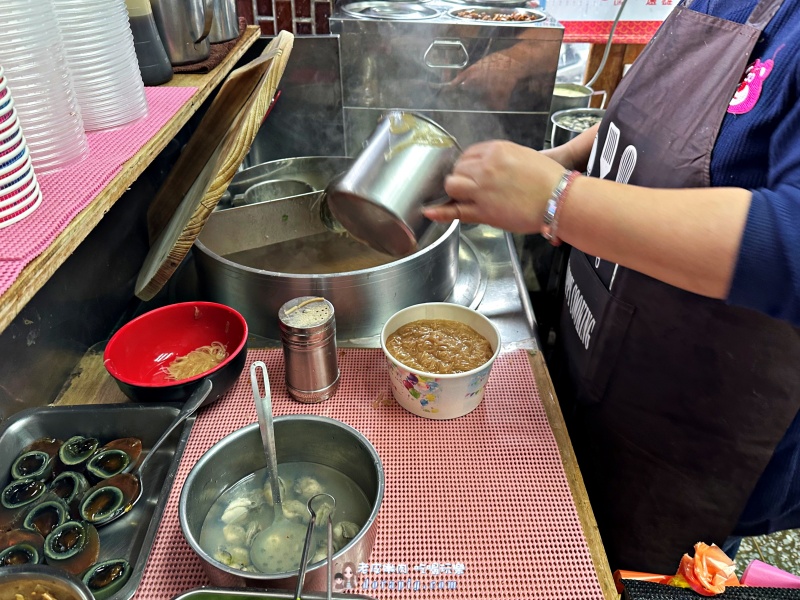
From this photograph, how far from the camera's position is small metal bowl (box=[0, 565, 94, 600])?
0.78 metres

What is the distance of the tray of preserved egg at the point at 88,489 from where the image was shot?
905mm

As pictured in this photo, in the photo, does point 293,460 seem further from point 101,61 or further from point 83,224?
point 101,61

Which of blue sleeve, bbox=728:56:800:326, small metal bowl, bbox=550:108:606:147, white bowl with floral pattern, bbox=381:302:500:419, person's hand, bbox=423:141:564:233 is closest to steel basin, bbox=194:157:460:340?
white bowl with floral pattern, bbox=381:302:500:419

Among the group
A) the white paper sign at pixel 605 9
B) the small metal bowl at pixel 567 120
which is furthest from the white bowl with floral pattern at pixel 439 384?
the white paper sign at pixel 605 9

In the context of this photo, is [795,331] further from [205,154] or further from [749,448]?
[205,154]

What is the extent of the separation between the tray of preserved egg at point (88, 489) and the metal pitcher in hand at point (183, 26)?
101 cm

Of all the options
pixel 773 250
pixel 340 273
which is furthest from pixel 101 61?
pixel 773 250

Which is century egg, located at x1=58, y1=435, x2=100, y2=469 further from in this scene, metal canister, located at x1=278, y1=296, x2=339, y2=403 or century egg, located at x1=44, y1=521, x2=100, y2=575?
metal canister, located at x1=278, y1=296, x2=339, y2=403

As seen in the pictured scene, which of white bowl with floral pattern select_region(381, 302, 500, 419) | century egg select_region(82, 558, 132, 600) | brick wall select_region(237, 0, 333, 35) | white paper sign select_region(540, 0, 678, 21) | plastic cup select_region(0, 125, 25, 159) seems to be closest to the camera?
plastic cup select_region(0, 125, 25, 159)

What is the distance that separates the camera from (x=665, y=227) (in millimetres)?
843

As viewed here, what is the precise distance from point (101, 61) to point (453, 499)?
1.10 m

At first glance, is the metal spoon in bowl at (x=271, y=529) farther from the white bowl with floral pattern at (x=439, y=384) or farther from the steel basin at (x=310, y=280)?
the steel basin at (x=310, y=280)

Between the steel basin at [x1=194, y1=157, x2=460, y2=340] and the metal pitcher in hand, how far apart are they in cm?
46

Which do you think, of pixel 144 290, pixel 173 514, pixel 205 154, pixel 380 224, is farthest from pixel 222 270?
pixel 173 514
